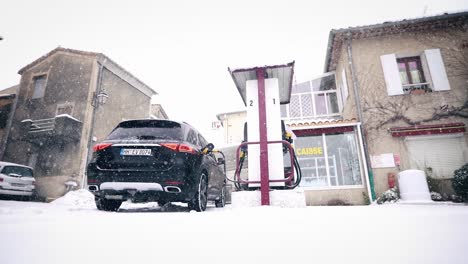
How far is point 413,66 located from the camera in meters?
11.5

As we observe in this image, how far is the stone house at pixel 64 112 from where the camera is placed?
46.6 feet

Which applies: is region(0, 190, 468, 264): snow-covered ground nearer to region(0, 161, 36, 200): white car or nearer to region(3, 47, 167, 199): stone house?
region(0, 161, 36, 200): white car

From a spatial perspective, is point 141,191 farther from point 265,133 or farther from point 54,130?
point 54,130

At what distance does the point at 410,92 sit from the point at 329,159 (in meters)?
4.31

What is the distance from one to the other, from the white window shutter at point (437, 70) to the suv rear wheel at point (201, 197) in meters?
10.9

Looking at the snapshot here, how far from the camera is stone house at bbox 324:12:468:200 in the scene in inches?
396

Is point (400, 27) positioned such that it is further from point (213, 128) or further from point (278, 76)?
point (213, 128)

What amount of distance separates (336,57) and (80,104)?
1487 centimetres

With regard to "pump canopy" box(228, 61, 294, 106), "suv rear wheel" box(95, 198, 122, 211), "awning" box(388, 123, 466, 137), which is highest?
"pump canopy" box(228, 61, 294, 106)

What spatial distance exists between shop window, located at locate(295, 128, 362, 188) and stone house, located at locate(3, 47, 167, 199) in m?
10.8

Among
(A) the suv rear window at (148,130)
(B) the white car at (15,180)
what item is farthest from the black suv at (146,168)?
(B) the white car at (15,180)

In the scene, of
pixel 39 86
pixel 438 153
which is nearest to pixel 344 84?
pixel 438 153

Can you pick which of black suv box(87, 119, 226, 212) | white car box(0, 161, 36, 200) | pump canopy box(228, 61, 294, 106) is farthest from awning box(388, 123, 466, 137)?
white car box(0, 161, 36, 200)

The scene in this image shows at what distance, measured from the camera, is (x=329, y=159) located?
11438mm
